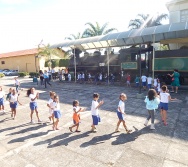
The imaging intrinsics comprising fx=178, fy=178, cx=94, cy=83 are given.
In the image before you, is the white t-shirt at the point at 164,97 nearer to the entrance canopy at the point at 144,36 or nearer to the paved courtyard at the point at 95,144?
the paved courtyard at the point at 95,144

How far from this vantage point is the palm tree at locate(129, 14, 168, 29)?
25.9 meters

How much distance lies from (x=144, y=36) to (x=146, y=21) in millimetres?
9343

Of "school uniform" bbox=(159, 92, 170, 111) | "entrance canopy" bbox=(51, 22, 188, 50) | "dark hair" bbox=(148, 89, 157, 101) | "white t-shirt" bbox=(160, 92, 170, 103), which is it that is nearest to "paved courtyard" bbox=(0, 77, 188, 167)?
"school uniform" bbox=(159, 92, 170, 111)

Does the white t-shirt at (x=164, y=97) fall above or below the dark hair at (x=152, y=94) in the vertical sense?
below

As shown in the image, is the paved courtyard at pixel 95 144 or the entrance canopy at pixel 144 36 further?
the entrance canopy at pixel 144 36

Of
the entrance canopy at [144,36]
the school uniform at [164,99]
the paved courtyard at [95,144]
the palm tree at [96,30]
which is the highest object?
the palm tree at [96,30]

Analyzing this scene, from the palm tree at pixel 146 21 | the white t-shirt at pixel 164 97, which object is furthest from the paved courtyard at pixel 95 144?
the palm tree at pixel 146 21

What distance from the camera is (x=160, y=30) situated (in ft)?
44.1

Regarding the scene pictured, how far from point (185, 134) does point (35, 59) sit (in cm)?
3086

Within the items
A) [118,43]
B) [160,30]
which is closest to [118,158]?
[160,30]

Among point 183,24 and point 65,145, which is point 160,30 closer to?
point 183,24

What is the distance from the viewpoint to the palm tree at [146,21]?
1019 inches

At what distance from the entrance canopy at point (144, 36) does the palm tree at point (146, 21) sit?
7.77 meters

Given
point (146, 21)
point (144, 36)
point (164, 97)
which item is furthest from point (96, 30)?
point (164, 97)
